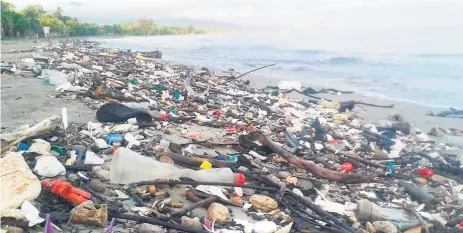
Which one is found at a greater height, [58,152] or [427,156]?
[58,152]

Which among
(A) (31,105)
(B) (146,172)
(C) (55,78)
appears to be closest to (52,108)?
(A) (31,105)

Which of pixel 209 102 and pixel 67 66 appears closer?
pixel 209 102

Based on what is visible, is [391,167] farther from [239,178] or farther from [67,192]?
[67,192]

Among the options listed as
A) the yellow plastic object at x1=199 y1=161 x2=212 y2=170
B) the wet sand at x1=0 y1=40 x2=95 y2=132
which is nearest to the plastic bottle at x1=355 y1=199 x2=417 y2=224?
the yellow plastic object at x1=199 y1=161 x2=212 y2=170

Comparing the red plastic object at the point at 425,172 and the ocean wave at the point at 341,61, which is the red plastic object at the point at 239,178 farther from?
the ocean wave at the point at 341,61

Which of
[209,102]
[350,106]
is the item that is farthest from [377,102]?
[209,102]

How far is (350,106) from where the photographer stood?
10.1 meters

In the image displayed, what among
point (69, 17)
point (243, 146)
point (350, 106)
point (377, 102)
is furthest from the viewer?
point (69, 17)

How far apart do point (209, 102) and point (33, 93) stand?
3805 mm

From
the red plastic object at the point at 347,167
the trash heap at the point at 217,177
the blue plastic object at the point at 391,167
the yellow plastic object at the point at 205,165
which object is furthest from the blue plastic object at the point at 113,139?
the blue plastic object at the point at 391,167

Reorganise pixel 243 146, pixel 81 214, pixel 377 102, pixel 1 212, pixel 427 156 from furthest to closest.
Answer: pixel 377 102, pixel 427 156, pixel 243 146, pixel 81 214, pixel 1 212

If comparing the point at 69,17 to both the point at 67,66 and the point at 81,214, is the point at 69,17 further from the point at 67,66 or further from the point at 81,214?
the point at 81,214

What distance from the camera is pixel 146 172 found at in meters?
3.66

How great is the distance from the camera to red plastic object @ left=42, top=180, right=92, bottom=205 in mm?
2988
